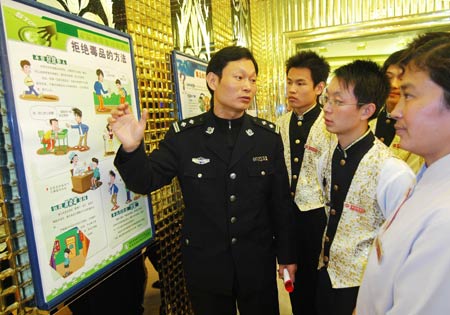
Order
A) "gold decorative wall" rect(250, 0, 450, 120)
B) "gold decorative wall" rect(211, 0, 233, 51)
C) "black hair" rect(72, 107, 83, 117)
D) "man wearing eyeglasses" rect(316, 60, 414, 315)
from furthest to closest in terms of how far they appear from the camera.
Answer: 1. "gold decorative wall" rect(250, 0, 450, 120)
2. "gold decorative wall" rect(211, 0, 233, 51)
3. "man wearing eyeglasses" rect(316, 60, 414, 315)
4. "black hair" rect(72, 107, 83, 117)

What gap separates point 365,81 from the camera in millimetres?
1434

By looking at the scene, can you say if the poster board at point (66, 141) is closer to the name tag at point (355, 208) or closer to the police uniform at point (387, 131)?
the name tag at point (355, 208)

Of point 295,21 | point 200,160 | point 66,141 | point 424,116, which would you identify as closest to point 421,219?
point 424,116

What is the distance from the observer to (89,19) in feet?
3.96

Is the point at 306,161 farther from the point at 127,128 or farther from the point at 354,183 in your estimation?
the point at 127,128

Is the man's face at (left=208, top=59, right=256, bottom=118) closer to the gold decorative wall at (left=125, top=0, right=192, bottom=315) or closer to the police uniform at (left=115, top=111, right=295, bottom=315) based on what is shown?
the police uniform at (left=115, top=111, right=295, bottom=315)

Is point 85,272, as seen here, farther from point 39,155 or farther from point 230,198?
point 230,198

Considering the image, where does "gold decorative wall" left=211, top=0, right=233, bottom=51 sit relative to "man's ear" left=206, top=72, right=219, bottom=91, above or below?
above

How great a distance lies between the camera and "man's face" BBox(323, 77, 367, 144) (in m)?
1.42

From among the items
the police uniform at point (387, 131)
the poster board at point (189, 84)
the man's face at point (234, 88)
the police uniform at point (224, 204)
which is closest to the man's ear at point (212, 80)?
the man's face at point (234, 88)

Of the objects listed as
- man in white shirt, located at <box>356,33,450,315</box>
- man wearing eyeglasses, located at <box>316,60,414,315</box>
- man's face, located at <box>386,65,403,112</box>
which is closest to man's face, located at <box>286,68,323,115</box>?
man's face, located at <box>386,65,403,112</box>

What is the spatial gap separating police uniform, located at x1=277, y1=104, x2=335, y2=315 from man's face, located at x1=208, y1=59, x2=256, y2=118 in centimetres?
67

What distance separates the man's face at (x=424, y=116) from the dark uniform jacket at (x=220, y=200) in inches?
28.2

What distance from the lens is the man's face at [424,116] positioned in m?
0.78
